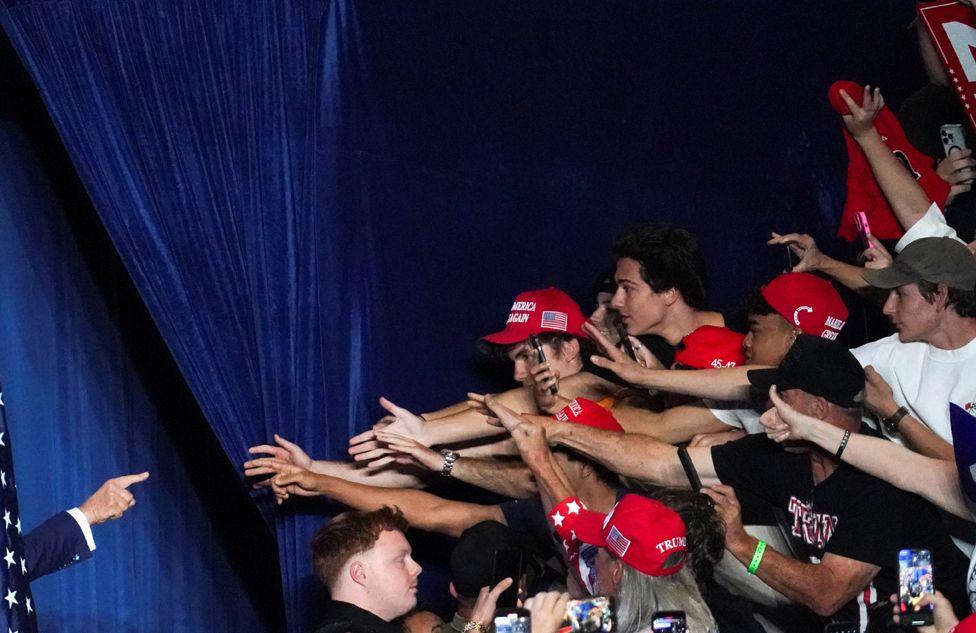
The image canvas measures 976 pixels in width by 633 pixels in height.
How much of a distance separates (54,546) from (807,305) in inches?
85.0

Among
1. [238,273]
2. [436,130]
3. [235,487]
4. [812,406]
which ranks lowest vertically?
[235,487]

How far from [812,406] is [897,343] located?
543mm

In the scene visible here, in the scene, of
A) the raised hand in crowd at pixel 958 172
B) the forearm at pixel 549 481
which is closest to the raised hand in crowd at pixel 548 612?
the forearm at pixel 549 481

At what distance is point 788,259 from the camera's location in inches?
202

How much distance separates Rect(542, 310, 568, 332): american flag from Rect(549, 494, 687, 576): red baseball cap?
4.05 feet

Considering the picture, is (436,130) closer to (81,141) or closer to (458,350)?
(458,350)

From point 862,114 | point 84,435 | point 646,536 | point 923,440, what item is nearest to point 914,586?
point 646,536

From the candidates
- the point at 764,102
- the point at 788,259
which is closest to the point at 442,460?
the point at 788,259

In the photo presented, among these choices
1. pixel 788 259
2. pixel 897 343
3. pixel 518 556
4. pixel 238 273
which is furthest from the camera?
pixel 788 259

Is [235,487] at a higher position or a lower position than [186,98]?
lower

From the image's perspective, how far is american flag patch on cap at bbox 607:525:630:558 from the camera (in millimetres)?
2996

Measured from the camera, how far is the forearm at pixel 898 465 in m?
3.25

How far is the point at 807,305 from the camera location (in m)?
3.99

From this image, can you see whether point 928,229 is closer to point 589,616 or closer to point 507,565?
point 507,565
